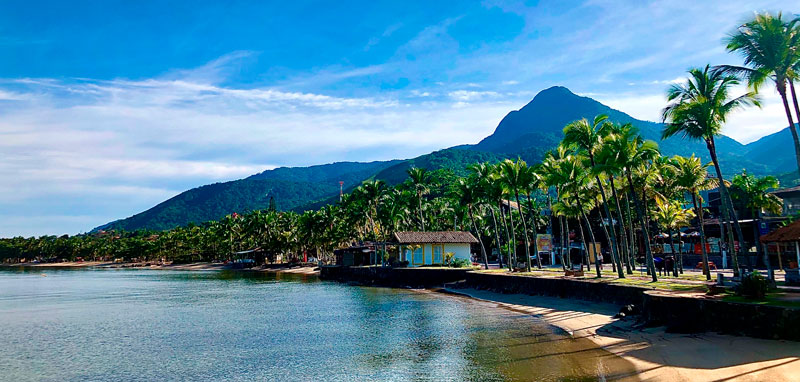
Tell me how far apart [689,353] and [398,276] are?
48143 millimetres

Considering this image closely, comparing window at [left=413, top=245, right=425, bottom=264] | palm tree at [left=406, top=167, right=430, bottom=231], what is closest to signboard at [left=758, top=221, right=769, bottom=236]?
window at [left=413, top=245, right=425, bottom=264]

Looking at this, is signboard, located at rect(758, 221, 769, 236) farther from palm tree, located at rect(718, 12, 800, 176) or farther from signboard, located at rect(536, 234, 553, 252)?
palm tree, located at rect(718, 12, 800, 176)

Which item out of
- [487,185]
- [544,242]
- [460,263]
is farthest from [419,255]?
[544,242]

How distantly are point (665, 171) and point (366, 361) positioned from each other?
3352 cm

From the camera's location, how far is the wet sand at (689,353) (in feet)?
47.6

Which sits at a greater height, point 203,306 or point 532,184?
→ point 532,184

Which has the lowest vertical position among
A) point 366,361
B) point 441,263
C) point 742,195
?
point 366,361

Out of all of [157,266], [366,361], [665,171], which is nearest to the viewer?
[366,361]

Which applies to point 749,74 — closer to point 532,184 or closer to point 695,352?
point 695,352

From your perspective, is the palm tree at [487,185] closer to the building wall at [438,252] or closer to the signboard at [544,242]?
the signboard at [544,242]

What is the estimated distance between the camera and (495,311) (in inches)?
1345

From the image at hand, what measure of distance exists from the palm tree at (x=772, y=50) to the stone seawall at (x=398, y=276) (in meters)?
33.9

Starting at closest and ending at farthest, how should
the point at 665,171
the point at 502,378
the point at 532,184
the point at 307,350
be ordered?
the point at 502,378, the point at 307,350, the point at 665,171, the point at 532,184

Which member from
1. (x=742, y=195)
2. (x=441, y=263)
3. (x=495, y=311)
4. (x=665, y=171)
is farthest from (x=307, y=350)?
(x=742, y=195)
